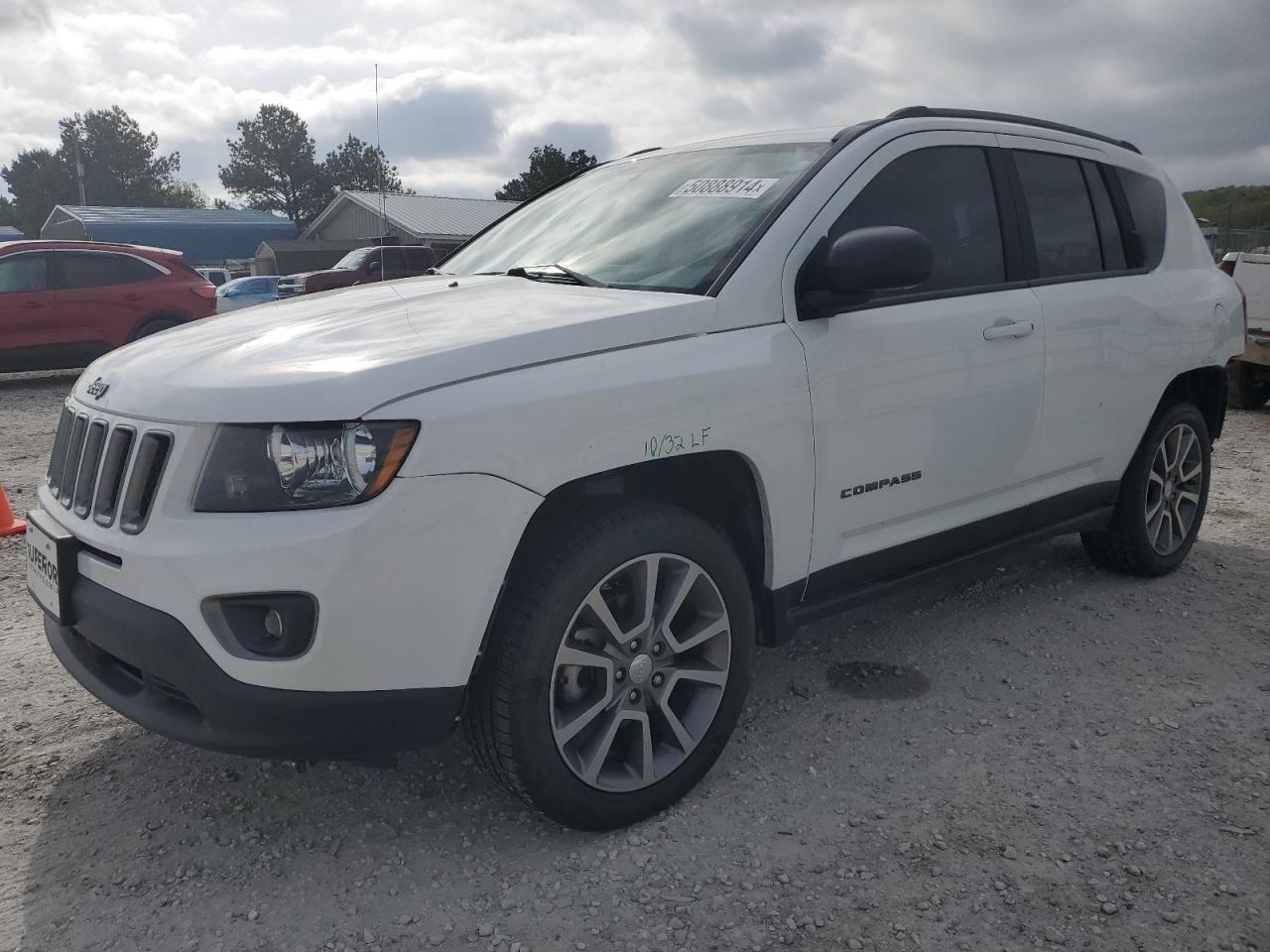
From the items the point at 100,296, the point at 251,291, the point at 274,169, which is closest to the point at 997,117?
the point at 100,296

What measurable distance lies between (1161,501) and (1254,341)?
6007 millimetres

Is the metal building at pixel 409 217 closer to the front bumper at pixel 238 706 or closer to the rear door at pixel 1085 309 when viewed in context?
the rear door at pixel 1085 309

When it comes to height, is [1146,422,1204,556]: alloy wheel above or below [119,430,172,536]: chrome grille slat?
below

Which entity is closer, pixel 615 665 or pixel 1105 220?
pixel 615 665

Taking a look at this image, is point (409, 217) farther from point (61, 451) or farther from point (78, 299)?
point (61, 451)

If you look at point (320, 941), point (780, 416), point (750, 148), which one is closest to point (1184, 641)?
point (780, 416)

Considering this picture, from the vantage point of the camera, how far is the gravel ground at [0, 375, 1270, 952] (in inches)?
93.1

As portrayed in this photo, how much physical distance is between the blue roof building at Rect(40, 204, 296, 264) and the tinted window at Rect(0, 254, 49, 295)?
118ft

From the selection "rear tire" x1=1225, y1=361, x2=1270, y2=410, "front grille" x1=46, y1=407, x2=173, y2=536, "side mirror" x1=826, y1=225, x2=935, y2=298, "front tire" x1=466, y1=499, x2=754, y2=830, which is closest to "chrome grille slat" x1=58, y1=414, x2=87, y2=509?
"front grille" x1=46, y1=407, x2=173, y2=536

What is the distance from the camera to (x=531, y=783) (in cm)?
250

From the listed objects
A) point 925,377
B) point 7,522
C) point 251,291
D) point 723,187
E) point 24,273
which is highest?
point 723,187

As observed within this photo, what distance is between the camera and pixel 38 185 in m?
88.9

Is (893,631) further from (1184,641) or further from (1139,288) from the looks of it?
(1139,288)

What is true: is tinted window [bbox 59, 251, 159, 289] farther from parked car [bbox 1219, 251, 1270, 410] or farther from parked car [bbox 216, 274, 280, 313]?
parked car [bbox 1219, 251, 1270, 410]
